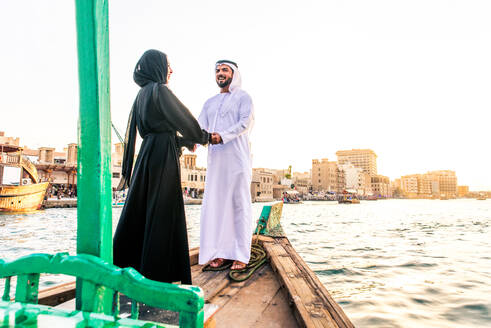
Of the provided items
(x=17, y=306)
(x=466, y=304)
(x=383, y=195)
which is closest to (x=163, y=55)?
(x=17, y=306)

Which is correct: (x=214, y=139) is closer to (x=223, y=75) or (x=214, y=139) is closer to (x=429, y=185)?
(x=223, y=75)

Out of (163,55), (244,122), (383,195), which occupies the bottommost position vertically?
(383,195)

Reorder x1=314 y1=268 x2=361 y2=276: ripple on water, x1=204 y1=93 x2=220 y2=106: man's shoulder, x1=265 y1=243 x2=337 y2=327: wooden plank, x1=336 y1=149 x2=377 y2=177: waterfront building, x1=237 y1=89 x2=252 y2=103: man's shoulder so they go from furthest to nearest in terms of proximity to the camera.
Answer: x1=336 y1=149 x2=377 y2=177: waterfront building → x1=314 y1=268 x2=361 y2=276: ripple on water → x1=204 y1=93 x2=220 y2=106: man's shoulder → x1=237 y1=89 x2=252 y2=103: man's shoulder → x1=265 y1=243 x2=337 y2=327: wooden plank

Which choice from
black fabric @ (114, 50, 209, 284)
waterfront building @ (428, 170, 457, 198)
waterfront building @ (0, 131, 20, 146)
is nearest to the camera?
black fabric @ (114, 50, 209, 284)

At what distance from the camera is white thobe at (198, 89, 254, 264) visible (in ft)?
8.04

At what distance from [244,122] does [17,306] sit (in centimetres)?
208

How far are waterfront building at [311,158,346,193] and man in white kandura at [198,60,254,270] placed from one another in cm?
9353

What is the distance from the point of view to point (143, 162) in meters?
1.78

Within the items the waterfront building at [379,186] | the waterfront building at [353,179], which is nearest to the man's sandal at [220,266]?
the waterfront building at [353,179]

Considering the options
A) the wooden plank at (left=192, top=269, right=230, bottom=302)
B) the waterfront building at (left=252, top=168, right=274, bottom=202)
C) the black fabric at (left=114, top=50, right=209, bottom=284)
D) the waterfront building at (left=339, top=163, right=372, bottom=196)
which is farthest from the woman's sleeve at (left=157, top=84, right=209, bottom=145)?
the waterfront building at (left=339, top=163, right=372, bottom=196)

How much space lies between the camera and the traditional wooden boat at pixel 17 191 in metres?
18.0

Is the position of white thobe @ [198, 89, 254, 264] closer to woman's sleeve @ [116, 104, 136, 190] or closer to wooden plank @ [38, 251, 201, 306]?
woman's sleeve @ [116, 104, 136, 190]

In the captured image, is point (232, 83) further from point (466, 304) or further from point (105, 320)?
point (466, 304)

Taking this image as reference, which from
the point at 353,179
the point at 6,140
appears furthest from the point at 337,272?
the point at 353,179
